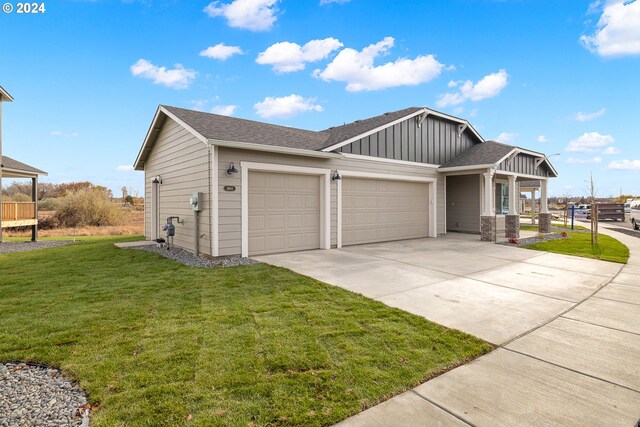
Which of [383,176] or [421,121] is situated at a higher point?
[421,121]

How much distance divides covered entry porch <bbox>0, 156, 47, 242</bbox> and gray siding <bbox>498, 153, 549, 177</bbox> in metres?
19.4

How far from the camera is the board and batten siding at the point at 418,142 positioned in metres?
10.7

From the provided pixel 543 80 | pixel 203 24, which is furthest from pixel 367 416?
pixel 543 80

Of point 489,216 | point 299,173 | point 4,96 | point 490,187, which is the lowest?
point 489,216

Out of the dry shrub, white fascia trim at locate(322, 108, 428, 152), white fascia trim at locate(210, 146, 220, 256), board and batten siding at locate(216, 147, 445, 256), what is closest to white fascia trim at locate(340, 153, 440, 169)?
white fascia trim at locate(322, 108, 428, 152)

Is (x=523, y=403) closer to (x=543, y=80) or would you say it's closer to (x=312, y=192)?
(x=312, y=192)

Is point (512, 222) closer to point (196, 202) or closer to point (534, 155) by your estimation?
point (534, 155)

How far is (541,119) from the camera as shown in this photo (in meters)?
18.3

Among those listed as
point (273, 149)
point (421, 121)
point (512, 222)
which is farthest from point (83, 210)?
point (512, 222)

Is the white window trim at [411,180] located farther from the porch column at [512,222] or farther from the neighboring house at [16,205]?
the neighboring house at [16,205]

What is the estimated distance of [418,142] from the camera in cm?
1223

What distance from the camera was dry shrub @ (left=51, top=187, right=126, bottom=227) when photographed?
18922 millimetres

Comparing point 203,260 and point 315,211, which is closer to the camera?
point 203,260

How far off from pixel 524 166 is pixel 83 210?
24.1m
